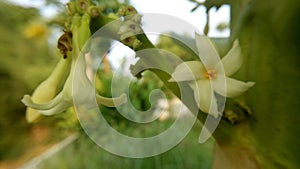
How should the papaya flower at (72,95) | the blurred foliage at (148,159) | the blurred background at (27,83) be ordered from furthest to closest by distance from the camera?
the blurred background at (27,83)
the blurred foliage at (148,159)
the papaya flower at (72,95)

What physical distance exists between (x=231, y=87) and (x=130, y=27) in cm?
8

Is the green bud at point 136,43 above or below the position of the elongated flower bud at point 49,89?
above

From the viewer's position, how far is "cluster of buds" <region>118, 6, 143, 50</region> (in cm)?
26

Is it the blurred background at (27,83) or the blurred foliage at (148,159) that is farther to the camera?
the blurred background at (27,83)

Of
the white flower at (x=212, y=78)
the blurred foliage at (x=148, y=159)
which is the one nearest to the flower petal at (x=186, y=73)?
the white flower at (x=212, y=78)

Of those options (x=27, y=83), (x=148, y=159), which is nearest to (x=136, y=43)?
(x=148, y=159)

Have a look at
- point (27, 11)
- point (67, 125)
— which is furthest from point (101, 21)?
point (27, 11)

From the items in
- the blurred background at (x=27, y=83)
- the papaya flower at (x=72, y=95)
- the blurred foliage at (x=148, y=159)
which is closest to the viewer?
the papaya flower at (x=72, y=95)

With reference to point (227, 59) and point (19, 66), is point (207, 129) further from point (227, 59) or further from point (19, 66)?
point (19, 66)

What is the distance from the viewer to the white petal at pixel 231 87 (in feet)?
0.87

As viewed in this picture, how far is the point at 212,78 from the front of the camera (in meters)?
0.28

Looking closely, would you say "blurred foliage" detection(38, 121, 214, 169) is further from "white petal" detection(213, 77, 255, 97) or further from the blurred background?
"white petal" detection(213, 77, 255, 97)

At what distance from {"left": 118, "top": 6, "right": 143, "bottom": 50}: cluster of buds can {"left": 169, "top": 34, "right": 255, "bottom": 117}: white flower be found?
0.04 meters

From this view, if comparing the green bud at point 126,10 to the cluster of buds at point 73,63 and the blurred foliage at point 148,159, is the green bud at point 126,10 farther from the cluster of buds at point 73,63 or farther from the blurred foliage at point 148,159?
the blurred foliage at point 148,159
